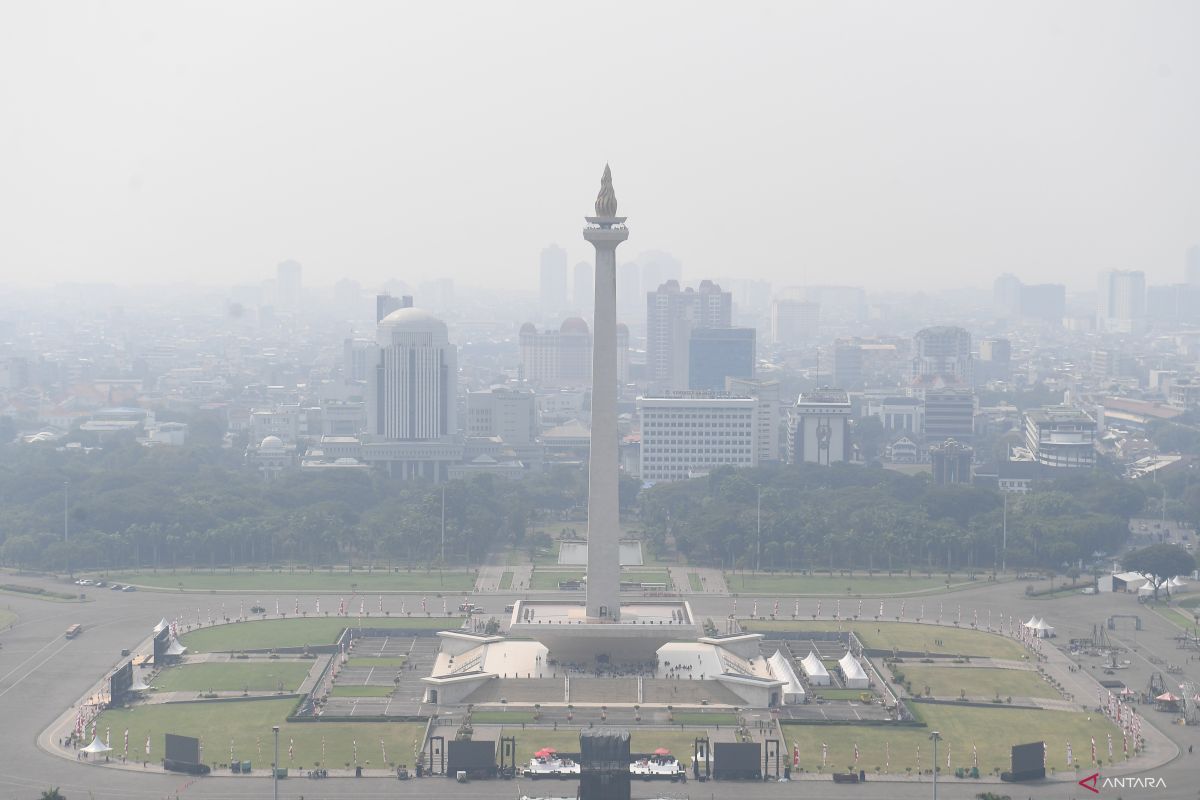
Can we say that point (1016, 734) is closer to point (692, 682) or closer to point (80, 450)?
point (692, 682)

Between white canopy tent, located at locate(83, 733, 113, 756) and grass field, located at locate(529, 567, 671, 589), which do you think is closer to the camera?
white canopy tent, located at locate(83, 733, 113, 756)

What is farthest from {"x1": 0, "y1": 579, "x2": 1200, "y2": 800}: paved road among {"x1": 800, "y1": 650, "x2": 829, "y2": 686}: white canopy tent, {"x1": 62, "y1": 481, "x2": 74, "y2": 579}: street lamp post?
{"x1": 800, "y1": 650, "x2": 829, "y2": 686}: white canopy tent

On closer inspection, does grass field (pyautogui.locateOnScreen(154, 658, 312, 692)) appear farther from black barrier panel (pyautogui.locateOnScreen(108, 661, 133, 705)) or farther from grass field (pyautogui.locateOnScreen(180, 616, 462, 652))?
grass field (pyautogui.locateOnScreen(180, 616, 462, 652))

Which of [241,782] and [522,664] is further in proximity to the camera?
[522,664]

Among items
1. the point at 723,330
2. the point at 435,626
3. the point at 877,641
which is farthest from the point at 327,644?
the point at 723,330

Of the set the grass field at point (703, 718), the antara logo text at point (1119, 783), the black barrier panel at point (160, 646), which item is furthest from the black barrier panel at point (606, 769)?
the black barrier panel at point (160, 646)

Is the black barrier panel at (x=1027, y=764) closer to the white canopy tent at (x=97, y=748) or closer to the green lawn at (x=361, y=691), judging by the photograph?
the green lawn at (x=361, y=691)
